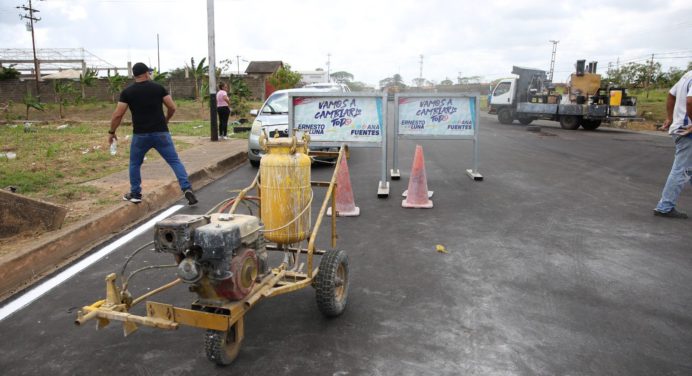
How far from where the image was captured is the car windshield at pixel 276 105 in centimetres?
1156

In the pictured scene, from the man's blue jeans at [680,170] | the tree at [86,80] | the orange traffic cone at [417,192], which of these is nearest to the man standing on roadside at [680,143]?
the man's blue jeans at [680,170]

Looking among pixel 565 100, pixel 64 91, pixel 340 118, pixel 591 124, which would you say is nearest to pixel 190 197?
pixel 340 118

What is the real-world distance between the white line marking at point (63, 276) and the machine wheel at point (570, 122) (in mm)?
20621

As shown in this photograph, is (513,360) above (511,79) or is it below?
below

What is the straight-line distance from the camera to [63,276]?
4535 mm

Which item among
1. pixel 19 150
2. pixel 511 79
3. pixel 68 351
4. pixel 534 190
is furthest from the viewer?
pixel 511 79

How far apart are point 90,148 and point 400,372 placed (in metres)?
11.6

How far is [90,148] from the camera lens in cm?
1233

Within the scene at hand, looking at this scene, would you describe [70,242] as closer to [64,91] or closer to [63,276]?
[63,276]

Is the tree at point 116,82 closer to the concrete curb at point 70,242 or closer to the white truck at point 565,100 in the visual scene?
the white truck at point 565,100

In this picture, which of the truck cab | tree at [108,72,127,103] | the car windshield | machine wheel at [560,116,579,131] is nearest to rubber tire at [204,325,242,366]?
the car windshield

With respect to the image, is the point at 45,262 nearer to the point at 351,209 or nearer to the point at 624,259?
the point at 351,209

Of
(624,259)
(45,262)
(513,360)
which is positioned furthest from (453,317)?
(45,262)

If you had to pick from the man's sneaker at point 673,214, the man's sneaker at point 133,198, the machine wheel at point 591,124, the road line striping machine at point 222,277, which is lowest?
the man's sneaker at point 673,214
